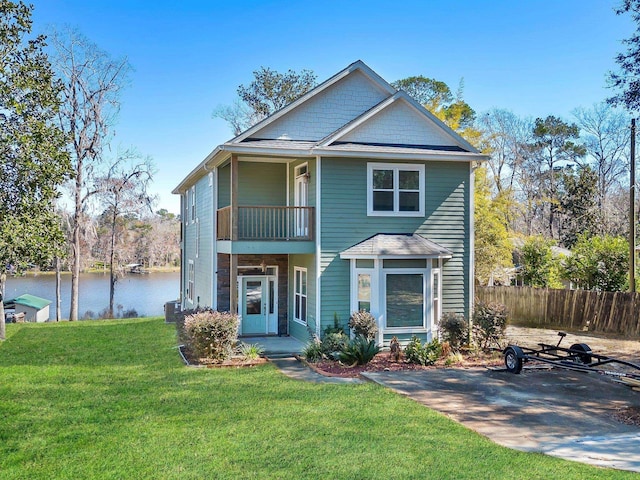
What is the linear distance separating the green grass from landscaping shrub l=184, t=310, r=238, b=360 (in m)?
0.85

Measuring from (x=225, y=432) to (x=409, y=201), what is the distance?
943cm

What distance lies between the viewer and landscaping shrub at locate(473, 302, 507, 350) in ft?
46.5

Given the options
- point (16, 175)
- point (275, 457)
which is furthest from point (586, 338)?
point (16, 175)

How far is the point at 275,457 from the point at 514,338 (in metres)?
13.1

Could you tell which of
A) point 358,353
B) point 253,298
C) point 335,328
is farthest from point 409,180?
point 253,298

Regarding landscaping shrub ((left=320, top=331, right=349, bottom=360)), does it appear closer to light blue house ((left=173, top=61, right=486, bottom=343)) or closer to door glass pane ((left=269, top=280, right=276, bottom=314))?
light blue house ((left=173, top=61, right=486, bottom=343))

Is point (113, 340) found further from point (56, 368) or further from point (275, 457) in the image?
point (275, 457)

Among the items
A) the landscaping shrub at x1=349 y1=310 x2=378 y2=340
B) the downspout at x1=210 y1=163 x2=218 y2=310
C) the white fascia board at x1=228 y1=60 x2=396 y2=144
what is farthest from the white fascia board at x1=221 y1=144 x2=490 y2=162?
the landscaping shrub at x1=349 y1=310 x2=378 y2=340

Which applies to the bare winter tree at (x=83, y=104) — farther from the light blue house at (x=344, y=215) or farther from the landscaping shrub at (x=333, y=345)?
the landscaping shrub at (x=333, y=345)

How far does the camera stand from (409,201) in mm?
15289

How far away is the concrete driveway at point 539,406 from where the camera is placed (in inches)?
291

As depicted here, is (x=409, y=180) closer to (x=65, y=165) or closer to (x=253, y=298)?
(x=253, y=298)

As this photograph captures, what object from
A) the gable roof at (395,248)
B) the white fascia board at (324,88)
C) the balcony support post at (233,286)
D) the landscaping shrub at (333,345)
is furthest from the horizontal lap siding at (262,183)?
the landscaping shrub at (333,345)

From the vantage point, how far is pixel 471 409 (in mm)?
9211
